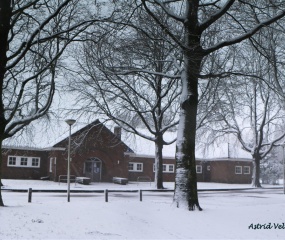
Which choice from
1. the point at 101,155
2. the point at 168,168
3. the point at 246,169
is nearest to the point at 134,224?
the point at 101,155

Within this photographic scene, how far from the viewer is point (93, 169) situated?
4109 centimetres

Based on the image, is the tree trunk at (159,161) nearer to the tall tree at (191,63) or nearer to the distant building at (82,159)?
the distant building at (82,159)

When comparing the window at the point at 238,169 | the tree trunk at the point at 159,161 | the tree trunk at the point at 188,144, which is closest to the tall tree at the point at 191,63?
the tree trunk at the point at 188,144

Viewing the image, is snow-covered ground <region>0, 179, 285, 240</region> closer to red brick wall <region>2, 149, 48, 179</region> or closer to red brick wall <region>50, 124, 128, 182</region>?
red brick wall <region>50, 124, 128, 182</region>

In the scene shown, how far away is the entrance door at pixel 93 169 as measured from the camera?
134 ft

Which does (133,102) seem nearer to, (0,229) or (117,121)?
(117,121)

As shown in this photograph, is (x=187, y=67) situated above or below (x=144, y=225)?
above

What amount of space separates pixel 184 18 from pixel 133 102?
15.2 m

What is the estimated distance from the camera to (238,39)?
1434 cm

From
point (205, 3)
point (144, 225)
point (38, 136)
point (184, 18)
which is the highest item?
point (205, 3)

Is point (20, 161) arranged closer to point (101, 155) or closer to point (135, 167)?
point (101, 155)

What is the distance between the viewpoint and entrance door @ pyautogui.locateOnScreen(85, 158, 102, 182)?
40781mm

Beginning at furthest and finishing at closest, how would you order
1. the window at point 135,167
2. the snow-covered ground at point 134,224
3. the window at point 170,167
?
the window at point 170,167 < the window at point 135,167 < the snow-covered ground at point 134,224

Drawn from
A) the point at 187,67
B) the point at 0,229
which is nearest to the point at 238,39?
the point at 187,67
